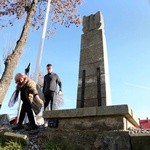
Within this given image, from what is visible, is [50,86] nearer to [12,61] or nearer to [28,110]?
[28,110]

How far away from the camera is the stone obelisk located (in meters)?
5.46

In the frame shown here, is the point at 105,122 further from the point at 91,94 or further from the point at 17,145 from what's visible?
the point at 17,145

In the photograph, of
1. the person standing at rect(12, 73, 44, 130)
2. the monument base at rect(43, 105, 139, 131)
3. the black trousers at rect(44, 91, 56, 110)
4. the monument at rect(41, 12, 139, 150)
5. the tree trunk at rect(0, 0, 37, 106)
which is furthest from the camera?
the tree trunk at rect(0, 0, 37, 106)

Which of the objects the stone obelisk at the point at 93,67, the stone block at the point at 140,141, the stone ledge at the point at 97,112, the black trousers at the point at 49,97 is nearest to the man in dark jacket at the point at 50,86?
the black trousers at the point at 49,97

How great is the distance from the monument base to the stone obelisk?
0.71 meters

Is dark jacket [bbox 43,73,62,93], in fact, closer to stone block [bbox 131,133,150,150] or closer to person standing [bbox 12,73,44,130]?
person standing [bbox 12,73,44,130]

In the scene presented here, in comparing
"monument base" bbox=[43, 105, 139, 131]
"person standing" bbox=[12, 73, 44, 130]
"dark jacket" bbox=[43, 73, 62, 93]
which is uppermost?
"dark jacket" bbox=[43, 73, 62, 93]

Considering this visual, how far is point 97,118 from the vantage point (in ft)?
15.1

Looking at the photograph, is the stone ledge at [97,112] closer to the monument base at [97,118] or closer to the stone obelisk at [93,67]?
the monument base at [97,118]

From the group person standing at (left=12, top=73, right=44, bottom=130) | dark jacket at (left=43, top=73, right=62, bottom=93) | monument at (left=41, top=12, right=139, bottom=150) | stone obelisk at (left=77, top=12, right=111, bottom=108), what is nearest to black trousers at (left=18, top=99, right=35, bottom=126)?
person standing at (left=12, top=73, right=44, bottom=130)

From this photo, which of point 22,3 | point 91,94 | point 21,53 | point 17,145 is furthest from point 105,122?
point 22,3

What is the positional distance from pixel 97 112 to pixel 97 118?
0.41 ft

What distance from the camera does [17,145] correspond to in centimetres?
435

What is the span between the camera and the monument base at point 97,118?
4.38m
